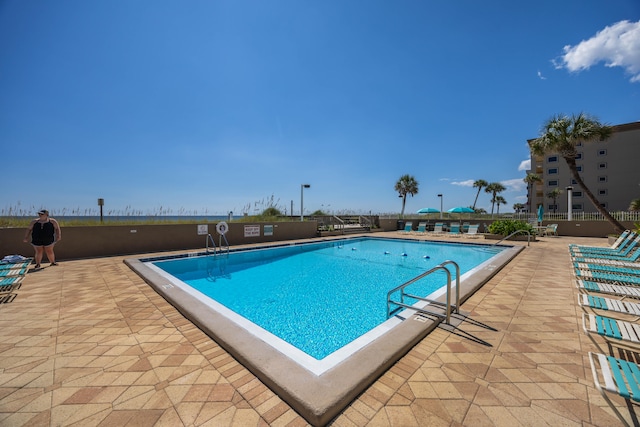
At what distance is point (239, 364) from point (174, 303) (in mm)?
2020

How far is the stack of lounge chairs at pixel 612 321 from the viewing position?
148cm

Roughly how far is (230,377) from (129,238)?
8855 millimetres

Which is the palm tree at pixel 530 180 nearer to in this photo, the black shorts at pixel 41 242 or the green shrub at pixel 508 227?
the green shrub at pixel 508 227

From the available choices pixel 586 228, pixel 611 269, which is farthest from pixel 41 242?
pixel 586 228

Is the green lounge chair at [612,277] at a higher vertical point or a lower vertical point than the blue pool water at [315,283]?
higher

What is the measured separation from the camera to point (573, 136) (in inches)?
440

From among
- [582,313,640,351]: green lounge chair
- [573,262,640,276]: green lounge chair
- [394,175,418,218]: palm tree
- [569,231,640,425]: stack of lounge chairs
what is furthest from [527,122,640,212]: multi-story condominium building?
[582,313,640,351]: green lounge chair

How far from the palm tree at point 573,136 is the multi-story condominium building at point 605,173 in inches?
806

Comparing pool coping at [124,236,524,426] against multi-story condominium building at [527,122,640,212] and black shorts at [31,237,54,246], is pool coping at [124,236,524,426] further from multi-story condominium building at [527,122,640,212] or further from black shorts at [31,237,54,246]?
multi-story condominium building at [527,122,640,212]

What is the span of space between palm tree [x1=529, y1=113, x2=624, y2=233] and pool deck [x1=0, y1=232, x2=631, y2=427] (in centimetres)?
1190

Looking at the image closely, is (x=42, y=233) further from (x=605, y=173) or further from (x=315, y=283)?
(x=605, y=173)

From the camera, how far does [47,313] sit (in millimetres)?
3375

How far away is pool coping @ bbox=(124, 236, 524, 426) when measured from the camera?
1668 mm

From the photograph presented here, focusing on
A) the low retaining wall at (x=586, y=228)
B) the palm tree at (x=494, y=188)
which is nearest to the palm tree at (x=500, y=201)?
the palm tree at (x=494, y=188)
